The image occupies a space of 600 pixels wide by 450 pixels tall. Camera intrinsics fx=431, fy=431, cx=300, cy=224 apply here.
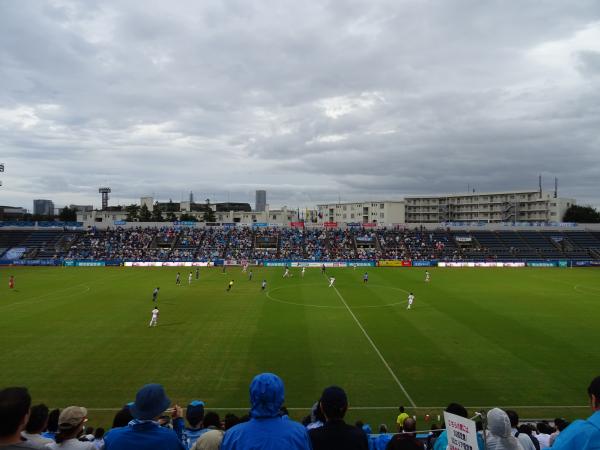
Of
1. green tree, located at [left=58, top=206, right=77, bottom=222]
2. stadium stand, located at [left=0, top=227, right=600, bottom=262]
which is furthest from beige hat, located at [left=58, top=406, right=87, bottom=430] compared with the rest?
green tree, located at [left=58, top=206, right=77, bottom=222]

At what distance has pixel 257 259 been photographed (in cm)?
7544

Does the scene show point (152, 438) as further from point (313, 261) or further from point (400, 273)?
point (313, 261)

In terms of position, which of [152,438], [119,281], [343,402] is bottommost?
[119,281]

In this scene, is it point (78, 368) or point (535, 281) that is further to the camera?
point (535, 281)

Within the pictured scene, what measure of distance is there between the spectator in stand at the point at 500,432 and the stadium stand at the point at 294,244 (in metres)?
69.0

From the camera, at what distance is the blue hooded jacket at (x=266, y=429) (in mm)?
4043

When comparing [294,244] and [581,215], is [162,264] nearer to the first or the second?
[294,244]

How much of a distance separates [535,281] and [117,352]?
47.2 meters

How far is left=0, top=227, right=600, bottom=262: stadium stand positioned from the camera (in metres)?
77.9

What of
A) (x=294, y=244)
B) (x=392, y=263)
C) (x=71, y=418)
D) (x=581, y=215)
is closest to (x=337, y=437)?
(x=71, y=418)

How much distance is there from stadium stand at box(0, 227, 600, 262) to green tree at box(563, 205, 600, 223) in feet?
107

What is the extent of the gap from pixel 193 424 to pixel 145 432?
2.63 metres

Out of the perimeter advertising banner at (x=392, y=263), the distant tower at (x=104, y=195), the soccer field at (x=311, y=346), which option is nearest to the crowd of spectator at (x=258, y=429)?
the soccer field at (x=311, y=346)

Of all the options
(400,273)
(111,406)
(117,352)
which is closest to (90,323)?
(117,352)
